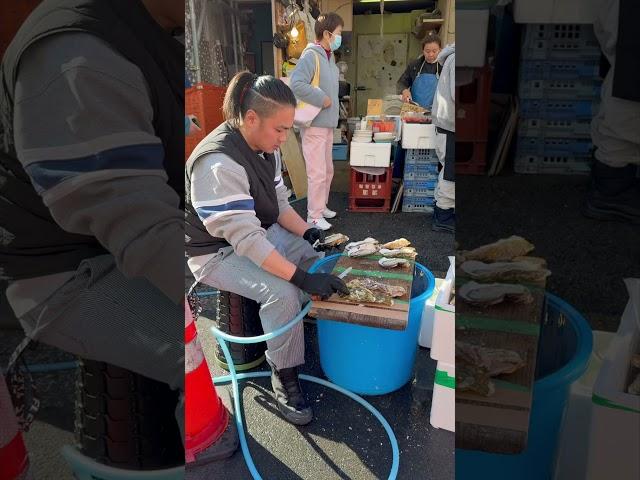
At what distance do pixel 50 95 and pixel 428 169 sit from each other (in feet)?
9.65

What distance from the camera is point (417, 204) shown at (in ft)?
10.4

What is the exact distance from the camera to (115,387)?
1.06ft

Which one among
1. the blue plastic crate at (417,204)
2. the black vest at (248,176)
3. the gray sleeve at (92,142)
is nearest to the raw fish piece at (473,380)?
the gray sleeve at (92,142)

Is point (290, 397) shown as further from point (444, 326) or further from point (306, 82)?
point (306, 82)

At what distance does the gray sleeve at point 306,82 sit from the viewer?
4.33ft

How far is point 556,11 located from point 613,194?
0.14 metres

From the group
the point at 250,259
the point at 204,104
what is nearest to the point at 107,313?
the point at 204,104

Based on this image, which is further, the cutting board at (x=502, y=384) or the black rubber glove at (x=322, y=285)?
the black rubber glove at (x=322, y=285)

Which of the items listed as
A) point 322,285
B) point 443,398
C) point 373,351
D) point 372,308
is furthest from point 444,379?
point 322,285

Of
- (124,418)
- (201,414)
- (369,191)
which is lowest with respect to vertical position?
(201,414)

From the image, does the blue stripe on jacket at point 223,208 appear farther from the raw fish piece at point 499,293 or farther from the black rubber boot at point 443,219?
the raw fish piece at point 499,293

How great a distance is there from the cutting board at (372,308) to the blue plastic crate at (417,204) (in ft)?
4.50

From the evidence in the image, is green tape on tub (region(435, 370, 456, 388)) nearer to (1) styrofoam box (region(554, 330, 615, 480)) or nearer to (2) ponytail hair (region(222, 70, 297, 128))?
(2) ponytail hair (region(222, 70, 297, 128))

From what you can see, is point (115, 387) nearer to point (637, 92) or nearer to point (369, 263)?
point (637, 92)
